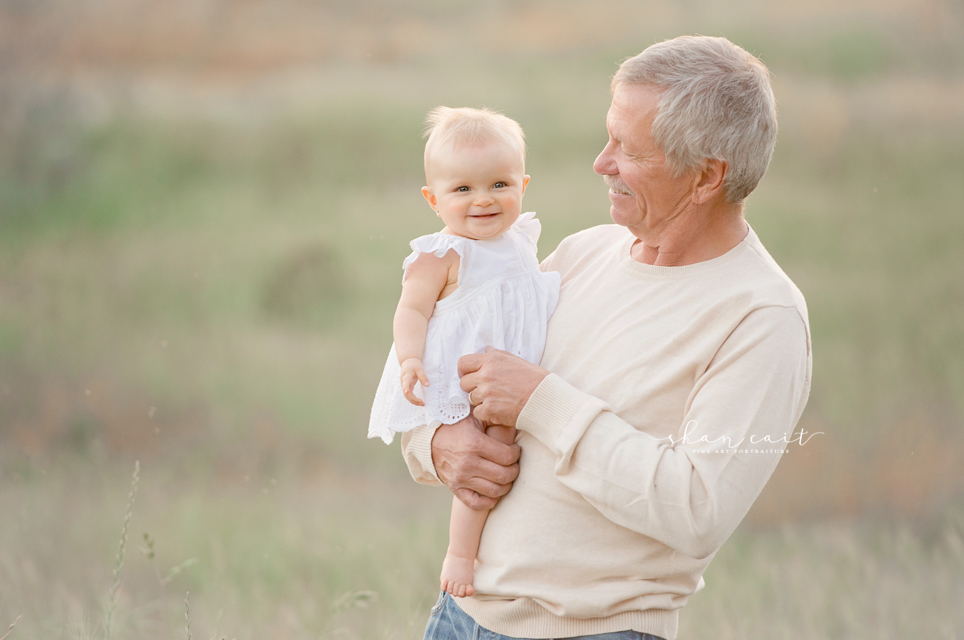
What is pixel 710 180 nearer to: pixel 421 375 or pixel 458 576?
pixel 421 375

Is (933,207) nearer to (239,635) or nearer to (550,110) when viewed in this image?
(550,110)

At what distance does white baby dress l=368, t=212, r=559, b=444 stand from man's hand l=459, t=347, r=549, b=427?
0.24ft

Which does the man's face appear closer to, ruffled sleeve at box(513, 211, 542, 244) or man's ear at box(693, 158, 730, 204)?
man's ear at box(693, 158, 730, 204)

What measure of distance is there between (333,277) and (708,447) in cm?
581

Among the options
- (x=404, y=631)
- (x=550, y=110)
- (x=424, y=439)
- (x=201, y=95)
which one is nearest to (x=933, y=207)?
(x=550, y=110)

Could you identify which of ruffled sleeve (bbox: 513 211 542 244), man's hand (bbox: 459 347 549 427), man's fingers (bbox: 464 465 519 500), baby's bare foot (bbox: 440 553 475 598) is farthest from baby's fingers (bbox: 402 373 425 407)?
ruffled sleeve (bbox: 513 211 542 244)

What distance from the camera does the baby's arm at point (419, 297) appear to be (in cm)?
196

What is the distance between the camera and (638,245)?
6.44 ft

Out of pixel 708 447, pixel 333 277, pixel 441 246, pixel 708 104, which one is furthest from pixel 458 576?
pixel 333 277

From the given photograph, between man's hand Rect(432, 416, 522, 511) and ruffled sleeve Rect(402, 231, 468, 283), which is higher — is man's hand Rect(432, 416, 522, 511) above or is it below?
below

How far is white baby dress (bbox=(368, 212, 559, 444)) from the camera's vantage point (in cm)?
194

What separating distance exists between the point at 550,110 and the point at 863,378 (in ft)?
11.4

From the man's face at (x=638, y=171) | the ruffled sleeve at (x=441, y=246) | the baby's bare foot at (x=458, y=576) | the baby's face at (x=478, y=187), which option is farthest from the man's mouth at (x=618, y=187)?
the baby's bare foot at (x=458, y=576)

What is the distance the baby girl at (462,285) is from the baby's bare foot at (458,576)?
315 mm
